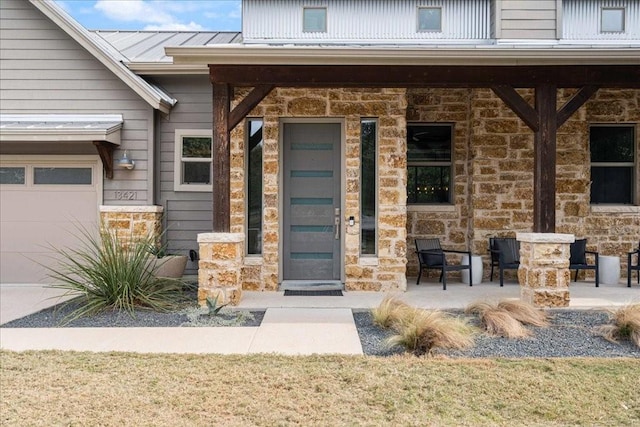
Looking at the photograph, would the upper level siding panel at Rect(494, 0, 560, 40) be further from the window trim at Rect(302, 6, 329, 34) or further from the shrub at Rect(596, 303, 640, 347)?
the shrub at Rect(596, 303, 640, 347)

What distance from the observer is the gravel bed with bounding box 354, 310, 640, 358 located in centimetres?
409

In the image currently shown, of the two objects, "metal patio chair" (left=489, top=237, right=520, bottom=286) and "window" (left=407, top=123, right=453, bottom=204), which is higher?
"window" (left=407, top=123, right=453, bottom=204)

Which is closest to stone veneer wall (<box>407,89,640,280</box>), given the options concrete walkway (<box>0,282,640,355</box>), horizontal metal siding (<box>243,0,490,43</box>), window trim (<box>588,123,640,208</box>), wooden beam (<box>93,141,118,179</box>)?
window trim (<box>588,123,640,208</box>)

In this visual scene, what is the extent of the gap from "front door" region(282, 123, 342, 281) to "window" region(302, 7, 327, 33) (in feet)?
7.87

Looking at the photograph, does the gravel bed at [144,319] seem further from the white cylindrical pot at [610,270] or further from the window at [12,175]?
the white cylindrical pot at [610,270]

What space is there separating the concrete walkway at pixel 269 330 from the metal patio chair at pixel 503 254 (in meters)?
0.55

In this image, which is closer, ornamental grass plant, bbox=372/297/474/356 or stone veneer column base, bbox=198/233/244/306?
ornamental grass plant, bbox=372/297/474/356

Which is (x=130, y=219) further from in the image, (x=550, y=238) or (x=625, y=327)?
(x=625, y=327)

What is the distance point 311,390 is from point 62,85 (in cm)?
656

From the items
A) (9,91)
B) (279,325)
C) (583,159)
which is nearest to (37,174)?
(9,91)

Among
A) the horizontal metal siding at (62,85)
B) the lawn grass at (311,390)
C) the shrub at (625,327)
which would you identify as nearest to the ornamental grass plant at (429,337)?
the lawn grass at (311,390)

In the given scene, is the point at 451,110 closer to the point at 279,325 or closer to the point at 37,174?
the point at 279,325

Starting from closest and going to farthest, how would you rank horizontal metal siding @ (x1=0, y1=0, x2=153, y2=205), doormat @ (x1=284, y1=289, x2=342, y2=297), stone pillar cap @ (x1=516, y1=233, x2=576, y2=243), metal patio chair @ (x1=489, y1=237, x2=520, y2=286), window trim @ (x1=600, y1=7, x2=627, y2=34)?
stone pillar cap @ (x1=516, y1=233, x2=576, y2=243), doormat @ (x1=284, y1=289, x2=342, y2=297), metal patio chair @ (x1=489, y1=237, x2=520, y2=286), horizontal metal siding @ (x1=0, y1=0, x2=153, y2=205), window trim @ (x1=600, y1=7, x2=627, y2=34)

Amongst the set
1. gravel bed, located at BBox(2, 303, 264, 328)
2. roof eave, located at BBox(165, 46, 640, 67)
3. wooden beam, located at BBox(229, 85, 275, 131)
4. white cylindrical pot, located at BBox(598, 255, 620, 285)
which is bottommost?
gravel bed, located at BBox(2, 303, 264, 328)
